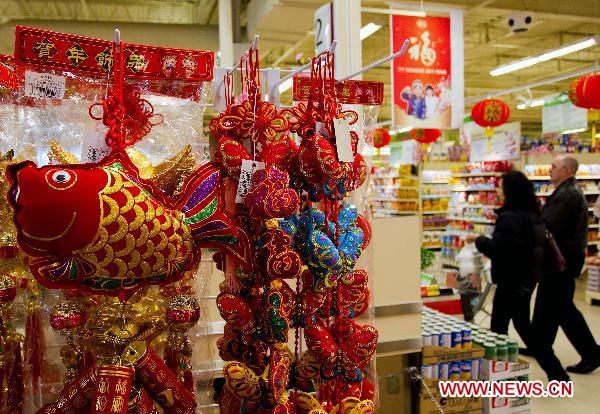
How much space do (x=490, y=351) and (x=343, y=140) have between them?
6.70 ft

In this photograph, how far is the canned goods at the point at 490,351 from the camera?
294cm

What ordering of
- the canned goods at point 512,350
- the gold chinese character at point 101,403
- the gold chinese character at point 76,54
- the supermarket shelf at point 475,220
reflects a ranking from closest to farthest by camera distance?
the gold chinese character at point 101,403 < the gold chinese character at point 76,54 < the canned goods at point 512,350 < the supermarket shelf at point 475,220

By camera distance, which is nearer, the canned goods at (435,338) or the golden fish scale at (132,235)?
→ the golden fish scale at (132,235)

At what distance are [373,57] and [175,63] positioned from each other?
11.8m

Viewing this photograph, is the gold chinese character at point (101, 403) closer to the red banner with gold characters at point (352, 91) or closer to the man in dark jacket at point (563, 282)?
the red banner with gold characters at point (352, 91)

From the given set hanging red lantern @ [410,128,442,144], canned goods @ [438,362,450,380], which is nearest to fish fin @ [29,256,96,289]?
canned goods @ [438,362,450,380]

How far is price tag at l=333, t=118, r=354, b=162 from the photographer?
4.44 ft

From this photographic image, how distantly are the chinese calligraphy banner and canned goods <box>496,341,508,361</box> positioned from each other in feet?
7.30

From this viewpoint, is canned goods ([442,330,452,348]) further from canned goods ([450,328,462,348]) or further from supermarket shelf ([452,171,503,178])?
supermarket shelf ([452,171,503,178])

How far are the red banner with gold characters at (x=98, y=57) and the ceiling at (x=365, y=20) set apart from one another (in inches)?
177

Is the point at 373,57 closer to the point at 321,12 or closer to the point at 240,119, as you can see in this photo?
the point at 321,12

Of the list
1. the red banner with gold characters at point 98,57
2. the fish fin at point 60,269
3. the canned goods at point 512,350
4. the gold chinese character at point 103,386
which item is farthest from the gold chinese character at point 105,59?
the canned goods at point 512,350

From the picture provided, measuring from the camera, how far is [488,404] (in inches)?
114

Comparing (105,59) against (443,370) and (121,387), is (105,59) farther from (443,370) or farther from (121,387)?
(443,370)
